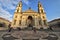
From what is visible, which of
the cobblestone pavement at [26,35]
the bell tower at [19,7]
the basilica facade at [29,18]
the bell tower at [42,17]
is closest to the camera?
the cobblestone pavement at [26,35]

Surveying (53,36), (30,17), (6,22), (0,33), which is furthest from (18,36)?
(6,22)

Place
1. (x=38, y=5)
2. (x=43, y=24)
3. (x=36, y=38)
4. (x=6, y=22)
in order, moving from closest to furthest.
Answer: (x=36, y=38), (x=43, y=24), (x=6, y=22), (x=38, y=5)

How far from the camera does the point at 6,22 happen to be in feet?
149

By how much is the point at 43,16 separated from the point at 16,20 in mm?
10877

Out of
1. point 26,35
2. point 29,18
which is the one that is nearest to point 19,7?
point 29,18

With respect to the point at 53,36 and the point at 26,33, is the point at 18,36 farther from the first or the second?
the point at 53,36

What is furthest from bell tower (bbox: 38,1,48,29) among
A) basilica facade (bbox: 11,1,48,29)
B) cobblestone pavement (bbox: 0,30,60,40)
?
cobblestone pavement (bbox: 0,30,60,40)

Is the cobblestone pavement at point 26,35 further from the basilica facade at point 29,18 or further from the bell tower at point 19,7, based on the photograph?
the bell tower at point 19,7

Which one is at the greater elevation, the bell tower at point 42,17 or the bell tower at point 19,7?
the bell tower at point 19,7

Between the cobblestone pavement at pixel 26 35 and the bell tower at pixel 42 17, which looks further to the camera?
the bell tower at pixel 42 17

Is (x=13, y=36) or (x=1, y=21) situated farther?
(x=1, y=21)

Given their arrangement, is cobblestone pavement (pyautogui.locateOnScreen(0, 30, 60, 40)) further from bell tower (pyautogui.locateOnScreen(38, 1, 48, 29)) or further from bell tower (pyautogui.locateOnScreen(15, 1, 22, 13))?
bell tower (pyautogui.locateOnScreen(15, 1, 22, 13))

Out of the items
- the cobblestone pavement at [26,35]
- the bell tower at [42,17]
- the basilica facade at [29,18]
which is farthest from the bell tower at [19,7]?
the cobblestone pavement at [26,35]

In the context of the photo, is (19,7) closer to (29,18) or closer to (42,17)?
(29,18)
